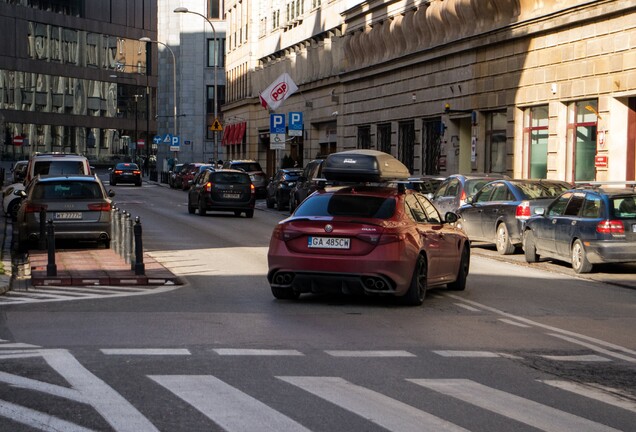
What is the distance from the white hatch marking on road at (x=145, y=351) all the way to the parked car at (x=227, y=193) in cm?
2737

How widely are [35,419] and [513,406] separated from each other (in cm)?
315

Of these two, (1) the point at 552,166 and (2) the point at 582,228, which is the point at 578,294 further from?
(1) the point at 552,166

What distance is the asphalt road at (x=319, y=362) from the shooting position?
789cm

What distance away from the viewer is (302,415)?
7887mm

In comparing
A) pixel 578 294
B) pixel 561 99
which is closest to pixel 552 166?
pixel 561 99

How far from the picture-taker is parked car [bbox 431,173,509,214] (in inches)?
1077

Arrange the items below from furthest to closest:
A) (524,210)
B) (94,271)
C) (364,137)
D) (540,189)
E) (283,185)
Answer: (364,137) < (283,185) < (540,189) < (524,210) < (94,271)

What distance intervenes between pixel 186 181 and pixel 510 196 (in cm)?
4601

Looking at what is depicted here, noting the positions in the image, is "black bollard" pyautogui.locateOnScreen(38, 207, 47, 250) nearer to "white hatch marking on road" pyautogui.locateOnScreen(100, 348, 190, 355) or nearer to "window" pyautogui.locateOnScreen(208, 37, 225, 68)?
"white hatch marking on road" pyautogui.locateOnScreen(100, 348, 190, 355)

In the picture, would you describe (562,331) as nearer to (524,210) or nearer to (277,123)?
(524,210)

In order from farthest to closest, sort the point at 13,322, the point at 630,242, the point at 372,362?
the point at 630,242
the point at 13,322
the point at 372,362

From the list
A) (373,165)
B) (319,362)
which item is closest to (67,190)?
(373,165)

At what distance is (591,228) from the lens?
65.1ft

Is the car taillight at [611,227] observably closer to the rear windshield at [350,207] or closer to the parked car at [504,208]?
the parked car at [504,208]
